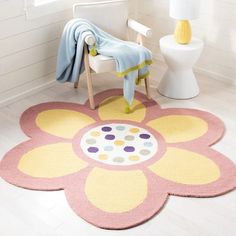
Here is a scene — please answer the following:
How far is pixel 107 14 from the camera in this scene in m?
3.66

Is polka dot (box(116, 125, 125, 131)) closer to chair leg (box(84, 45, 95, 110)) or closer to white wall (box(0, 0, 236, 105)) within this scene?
chair leg (box(84, 45, 95, 110))

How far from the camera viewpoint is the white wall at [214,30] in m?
3.78

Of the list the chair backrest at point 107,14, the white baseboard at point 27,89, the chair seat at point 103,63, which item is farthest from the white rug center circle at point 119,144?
the chair backrest at point 107,14

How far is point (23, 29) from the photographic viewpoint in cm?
345

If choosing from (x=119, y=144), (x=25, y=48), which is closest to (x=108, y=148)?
(x=119, y=144)

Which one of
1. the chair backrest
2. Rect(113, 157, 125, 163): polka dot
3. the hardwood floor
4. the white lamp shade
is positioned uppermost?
the white lamp shade

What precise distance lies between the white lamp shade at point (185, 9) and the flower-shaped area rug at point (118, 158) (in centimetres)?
70

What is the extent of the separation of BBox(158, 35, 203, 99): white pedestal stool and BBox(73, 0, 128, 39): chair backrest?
37cm

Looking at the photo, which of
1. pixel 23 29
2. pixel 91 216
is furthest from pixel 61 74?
pixel 91 216

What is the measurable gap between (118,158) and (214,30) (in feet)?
5.32

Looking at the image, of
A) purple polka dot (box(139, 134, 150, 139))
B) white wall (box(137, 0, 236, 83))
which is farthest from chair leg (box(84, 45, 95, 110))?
white wall (box(137, 0, 236, 83))

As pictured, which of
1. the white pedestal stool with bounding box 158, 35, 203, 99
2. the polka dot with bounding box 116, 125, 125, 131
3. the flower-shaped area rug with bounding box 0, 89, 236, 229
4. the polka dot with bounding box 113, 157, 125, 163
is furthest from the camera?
the white pedestal stool with bounding box 158, 35, 203, 99

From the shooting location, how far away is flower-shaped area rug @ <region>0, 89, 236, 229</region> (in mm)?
2545

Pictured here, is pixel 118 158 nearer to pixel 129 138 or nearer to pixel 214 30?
pixel 129 138
